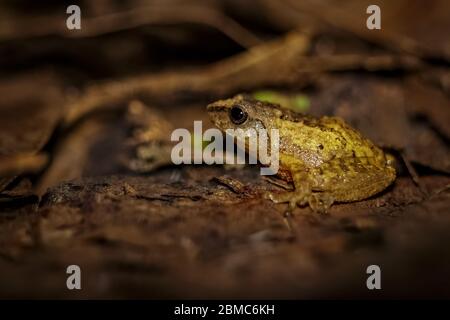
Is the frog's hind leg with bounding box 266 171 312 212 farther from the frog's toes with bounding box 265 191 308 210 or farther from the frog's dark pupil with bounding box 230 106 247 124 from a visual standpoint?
the frog's dark pupil with bounding box 230 106 247 124

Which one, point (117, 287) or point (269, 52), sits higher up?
point (269, 52)

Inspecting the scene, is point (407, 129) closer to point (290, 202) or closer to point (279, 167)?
point (279, 167)

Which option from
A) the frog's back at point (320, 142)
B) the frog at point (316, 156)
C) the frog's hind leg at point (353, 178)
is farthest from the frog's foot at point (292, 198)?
the frog's back at point (320, 142)

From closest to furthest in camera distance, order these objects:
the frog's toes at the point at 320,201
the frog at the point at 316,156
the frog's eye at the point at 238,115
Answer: the frog's toes at the point at 320,201 → the frog at the point at 316,156 → the frog's eye at the point at 238,115

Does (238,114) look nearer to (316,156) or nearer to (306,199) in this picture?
(316,156)

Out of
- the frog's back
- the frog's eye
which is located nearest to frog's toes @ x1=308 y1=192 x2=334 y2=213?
the frog's back

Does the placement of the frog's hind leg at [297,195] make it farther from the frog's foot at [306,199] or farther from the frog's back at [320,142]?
the frog's back at [320,142]

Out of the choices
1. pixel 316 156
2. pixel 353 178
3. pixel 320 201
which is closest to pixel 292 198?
pixel 320 201
